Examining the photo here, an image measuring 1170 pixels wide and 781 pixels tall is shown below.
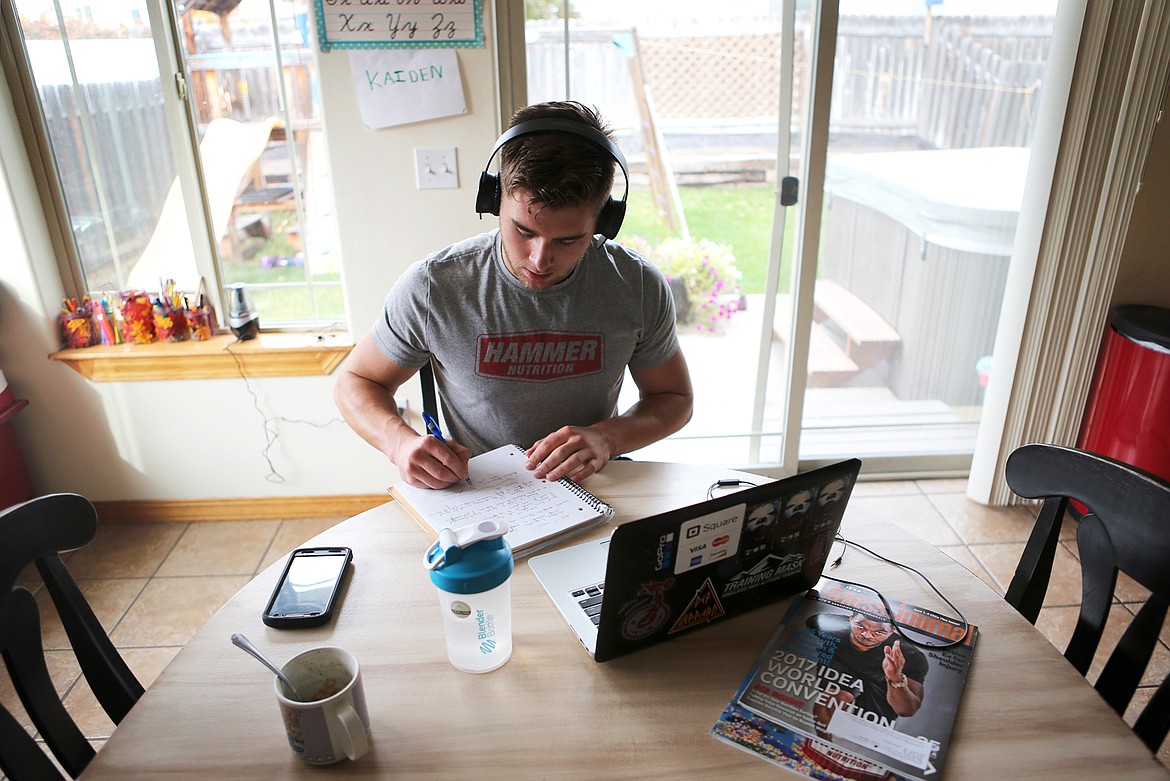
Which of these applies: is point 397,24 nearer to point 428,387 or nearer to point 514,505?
point 428,387

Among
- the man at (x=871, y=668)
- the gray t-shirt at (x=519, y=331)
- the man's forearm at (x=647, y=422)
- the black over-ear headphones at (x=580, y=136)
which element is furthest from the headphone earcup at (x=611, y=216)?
the man at (x=871, y=668)

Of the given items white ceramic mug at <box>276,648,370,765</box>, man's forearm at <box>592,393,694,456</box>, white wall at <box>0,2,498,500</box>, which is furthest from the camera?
white wall at <box>0,2,498,500</box>

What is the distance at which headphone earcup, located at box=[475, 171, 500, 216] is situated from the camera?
133 centimetres

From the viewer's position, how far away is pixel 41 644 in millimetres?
929

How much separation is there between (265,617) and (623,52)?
6.24ft

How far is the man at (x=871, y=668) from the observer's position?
87 centimetres

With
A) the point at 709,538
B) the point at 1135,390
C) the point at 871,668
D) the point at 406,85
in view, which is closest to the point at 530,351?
the point at 709,538

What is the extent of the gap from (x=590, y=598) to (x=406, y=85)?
5.12 feet

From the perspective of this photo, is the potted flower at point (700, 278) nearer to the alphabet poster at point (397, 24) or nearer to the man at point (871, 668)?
the alphabet poster at point (397, 24)

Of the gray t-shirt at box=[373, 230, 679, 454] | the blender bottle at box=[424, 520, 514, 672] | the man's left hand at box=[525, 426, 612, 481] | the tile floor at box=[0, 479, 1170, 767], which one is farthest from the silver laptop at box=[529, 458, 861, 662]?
the tile floor at box=[0, 479, 1170, 767]

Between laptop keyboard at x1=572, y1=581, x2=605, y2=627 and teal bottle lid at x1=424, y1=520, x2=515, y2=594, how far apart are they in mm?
189

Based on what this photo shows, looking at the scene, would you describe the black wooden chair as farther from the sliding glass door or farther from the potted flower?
the potted flower

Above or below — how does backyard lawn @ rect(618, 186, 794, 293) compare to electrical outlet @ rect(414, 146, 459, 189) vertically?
below

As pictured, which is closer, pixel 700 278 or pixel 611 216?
pixel 611 216
